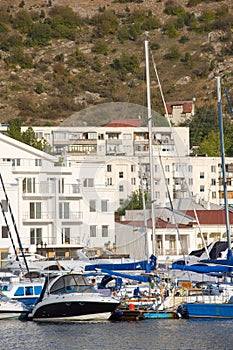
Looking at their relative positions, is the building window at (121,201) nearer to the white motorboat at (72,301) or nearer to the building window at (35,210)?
the building window at (35,210)

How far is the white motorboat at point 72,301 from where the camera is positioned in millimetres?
53938

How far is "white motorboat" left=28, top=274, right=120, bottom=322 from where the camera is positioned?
177 ft

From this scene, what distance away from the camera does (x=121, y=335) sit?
50562mm

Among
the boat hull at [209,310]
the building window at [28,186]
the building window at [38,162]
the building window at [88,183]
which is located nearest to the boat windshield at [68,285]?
the boat hull at [209,310]

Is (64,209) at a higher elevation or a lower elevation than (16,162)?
lower

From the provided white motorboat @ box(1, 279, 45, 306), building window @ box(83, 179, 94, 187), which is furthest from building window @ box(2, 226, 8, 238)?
white motorboat @ box(1, 279, 45, 306)

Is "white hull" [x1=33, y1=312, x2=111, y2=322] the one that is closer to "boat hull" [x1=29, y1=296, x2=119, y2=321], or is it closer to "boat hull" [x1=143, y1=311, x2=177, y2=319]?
"boat hull" [x1=29, y1=296, x2=119, y2=321]

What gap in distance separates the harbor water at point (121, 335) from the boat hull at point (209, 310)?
621 mm

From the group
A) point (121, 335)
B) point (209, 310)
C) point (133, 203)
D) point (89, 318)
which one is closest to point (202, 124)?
point (133, 203)

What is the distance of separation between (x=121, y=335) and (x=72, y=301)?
4.12m

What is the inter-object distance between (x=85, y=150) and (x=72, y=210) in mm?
45996

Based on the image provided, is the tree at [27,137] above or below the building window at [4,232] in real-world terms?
above

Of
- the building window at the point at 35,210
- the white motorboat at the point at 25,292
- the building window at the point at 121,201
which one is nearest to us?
the white motorboat at the point at 25,292

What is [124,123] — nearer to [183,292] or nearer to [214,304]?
[183,292]
